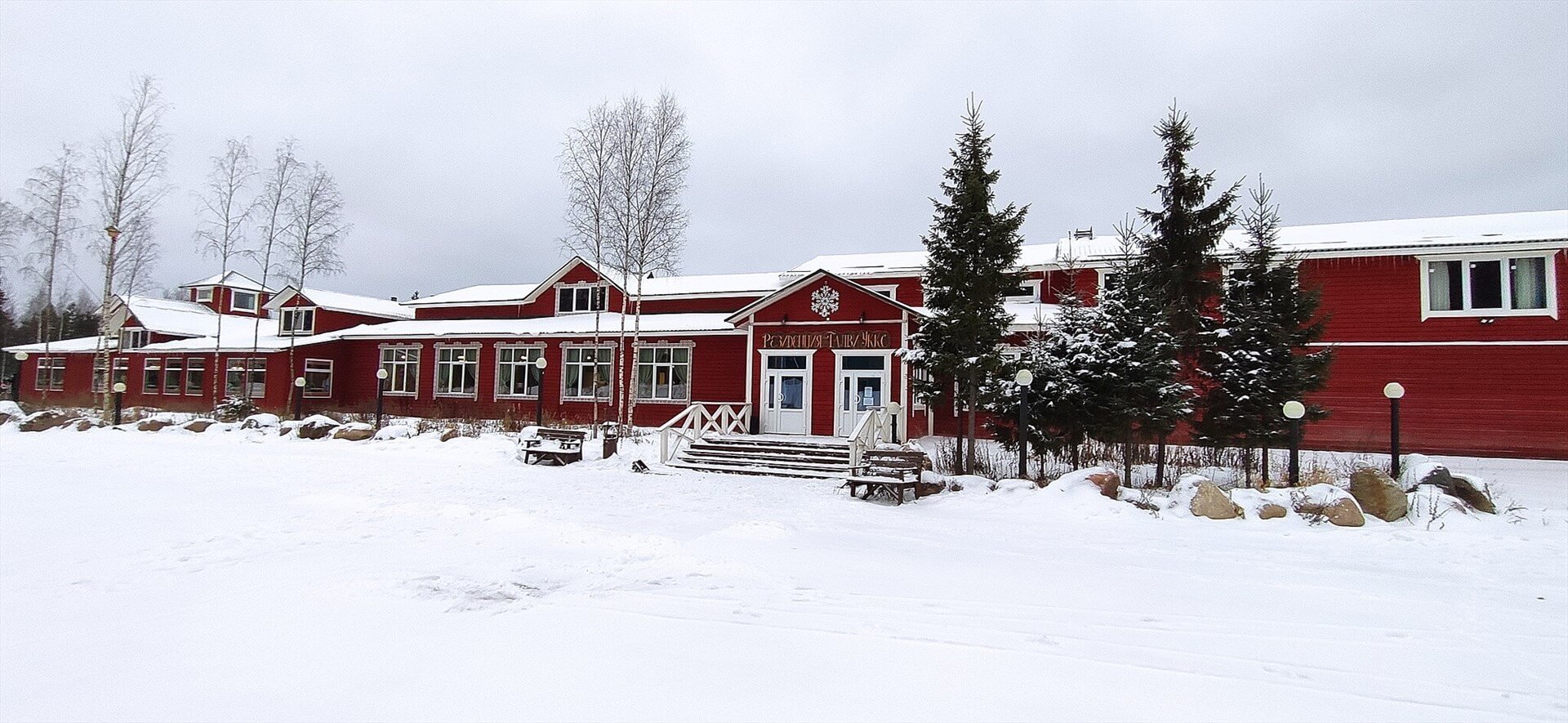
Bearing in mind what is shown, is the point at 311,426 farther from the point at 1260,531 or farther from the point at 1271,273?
the point at 1271,273

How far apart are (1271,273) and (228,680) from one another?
1473 centimetres

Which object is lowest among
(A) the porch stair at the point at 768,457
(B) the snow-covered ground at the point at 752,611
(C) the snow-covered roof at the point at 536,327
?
(B) the snow-covered ground at the point at 752,611

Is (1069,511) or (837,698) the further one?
(1069,511)

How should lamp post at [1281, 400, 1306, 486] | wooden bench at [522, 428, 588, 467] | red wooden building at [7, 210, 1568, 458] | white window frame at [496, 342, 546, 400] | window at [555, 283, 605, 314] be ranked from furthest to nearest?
window at [555, 283, 605, 314]
white window frame at [496, 342, 546, 400]
red wooden building at [7, 210, 1568, 458]
wooden bench at [522, 428, 588, 467]
lamp post at [1281, 400, 1306, 486]

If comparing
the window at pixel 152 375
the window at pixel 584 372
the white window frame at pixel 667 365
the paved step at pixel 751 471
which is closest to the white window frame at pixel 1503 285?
the paved step at pixel 751 471

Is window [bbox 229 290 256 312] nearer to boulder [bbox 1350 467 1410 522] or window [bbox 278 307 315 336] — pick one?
window [bbox 278 307 315 336]

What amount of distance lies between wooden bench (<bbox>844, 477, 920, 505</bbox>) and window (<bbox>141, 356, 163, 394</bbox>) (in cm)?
3256

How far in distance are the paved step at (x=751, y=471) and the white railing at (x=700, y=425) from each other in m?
0.57

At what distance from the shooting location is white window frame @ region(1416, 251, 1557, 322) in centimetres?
1587

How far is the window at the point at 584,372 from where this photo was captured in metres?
22.4

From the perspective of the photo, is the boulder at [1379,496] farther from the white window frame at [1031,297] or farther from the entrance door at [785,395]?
the entrance door at [785,395]

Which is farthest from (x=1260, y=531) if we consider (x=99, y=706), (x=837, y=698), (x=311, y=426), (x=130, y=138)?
(x=130, y=138)

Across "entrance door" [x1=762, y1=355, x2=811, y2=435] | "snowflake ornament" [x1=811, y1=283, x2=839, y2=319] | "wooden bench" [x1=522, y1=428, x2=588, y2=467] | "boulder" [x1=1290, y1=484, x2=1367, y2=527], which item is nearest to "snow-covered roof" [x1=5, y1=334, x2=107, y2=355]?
"wooden bench" [x1=522, y1=428, x2=588, y2=467]

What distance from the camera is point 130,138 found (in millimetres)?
24078
